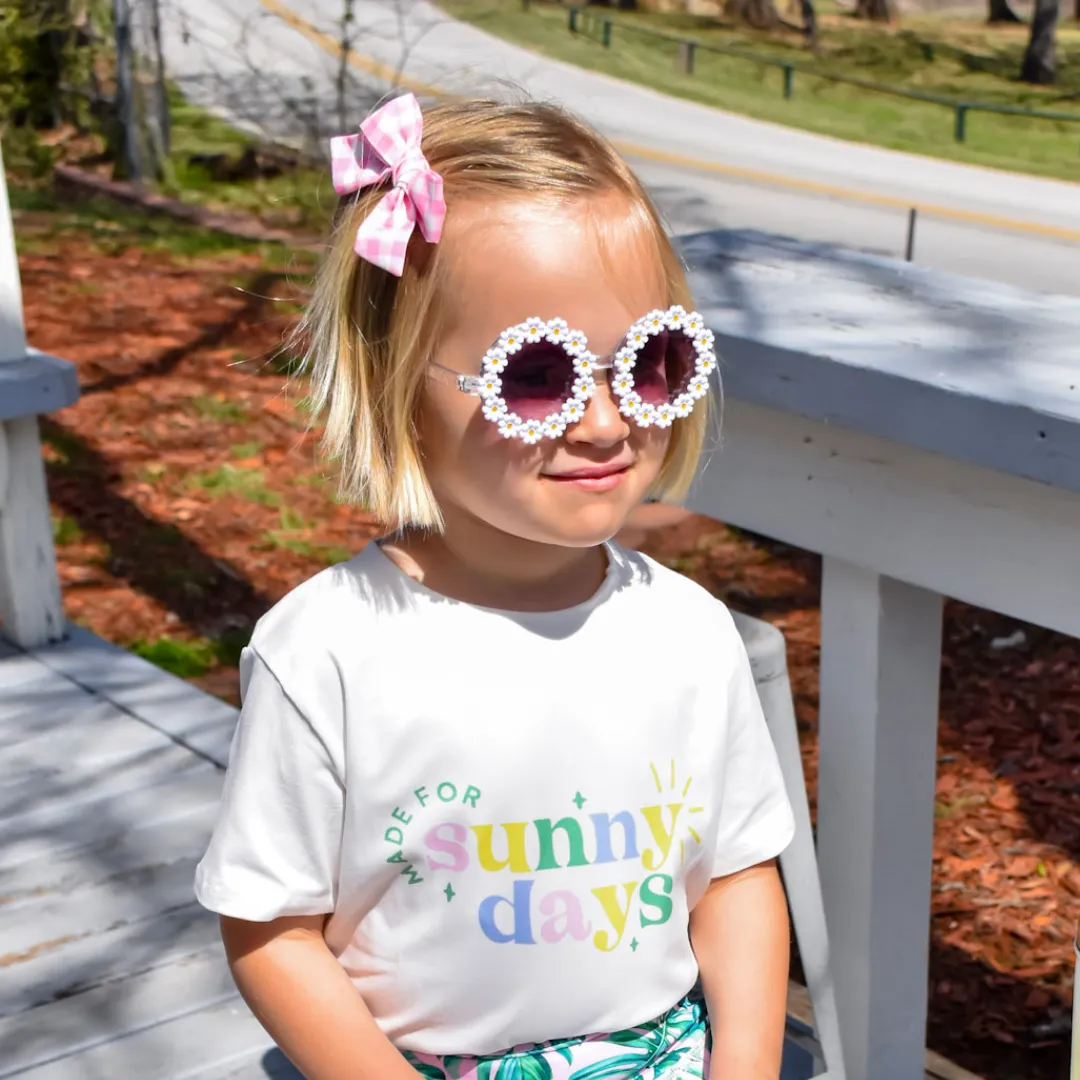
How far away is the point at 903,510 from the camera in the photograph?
6.43 feet

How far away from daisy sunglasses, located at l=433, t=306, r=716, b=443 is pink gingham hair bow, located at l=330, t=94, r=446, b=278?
0.41ft

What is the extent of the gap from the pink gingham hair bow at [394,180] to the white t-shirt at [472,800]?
1.12ft

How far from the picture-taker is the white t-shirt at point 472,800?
1.54 metres

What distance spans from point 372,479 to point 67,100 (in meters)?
8.94

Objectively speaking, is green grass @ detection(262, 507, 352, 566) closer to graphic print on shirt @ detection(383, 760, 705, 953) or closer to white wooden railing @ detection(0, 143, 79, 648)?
white wooden railing @ detection(0, 143, 79, 648)

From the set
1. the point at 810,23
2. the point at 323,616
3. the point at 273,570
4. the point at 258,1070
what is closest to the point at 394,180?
the point at 323,616

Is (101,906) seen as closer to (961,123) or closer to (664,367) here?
(664,367)

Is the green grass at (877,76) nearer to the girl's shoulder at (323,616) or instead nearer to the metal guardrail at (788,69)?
the metal guardrail at (788,69)

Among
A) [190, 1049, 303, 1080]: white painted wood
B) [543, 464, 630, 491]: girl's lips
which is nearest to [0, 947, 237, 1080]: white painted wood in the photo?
[190, 1049, 303, 1080]: white painted wood

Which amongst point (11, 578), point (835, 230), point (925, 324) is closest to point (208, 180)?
point (835, 230)

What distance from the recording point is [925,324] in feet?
6.80

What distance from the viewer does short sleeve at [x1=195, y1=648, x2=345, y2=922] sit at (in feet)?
5.01

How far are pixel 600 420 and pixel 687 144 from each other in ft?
19.2

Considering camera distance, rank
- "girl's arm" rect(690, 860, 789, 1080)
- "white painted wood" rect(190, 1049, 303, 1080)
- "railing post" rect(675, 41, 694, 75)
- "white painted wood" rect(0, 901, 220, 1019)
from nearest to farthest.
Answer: "girl's arm" rect(690, 860, 789, 1080) < "white painted wood" rect(190, 1049, 303, 1080) < "white painted wood" rect(0, 901, 220, 1019) < "railing post" rect(675, 41, 694, 75)
